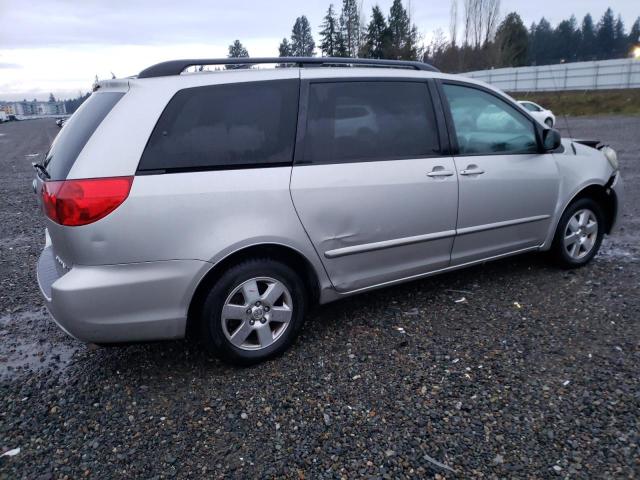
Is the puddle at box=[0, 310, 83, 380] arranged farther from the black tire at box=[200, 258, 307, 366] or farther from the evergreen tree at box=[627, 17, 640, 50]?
the evergreen tree at box=[627, 17, 640, 50]

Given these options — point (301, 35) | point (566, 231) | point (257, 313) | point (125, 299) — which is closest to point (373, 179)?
point (257, 313)

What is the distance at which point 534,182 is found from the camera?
4254 mm

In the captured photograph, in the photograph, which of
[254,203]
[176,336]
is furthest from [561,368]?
[176,336]

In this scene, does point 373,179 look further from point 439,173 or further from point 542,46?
point 542,46

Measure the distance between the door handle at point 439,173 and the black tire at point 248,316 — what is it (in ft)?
4.00

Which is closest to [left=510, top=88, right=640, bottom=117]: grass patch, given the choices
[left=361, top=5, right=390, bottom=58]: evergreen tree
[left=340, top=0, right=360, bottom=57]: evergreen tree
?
[left=361, top=5, right=390, bottom=58]: evergreen tree

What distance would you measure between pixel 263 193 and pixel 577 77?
1690 inches

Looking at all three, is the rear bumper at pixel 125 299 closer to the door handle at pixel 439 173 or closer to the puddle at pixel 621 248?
the door handle at pixel 439 173

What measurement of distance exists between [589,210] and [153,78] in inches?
153

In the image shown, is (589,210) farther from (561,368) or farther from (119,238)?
(119,238)

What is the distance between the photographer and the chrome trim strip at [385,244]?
3.38 m

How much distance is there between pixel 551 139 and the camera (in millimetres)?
4297

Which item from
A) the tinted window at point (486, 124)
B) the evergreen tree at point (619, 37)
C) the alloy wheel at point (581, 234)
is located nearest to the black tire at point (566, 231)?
the alloy wheel at point (581, 234)

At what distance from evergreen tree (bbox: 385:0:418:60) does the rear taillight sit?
168ft
